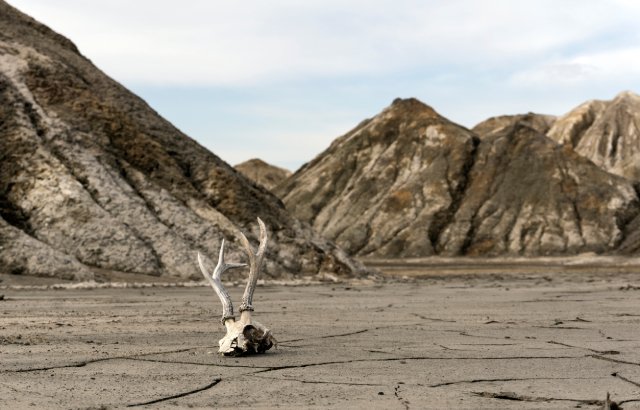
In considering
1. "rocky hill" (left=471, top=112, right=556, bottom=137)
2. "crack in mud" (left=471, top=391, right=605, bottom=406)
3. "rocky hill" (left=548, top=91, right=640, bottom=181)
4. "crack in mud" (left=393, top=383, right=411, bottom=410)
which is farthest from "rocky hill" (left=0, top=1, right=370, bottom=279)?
"rocky hill" (left=471, top=112, right=556, bottom=137)

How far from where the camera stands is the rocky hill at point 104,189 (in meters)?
26.4

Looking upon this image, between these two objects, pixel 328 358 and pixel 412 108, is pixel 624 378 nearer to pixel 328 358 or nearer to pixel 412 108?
pixel 328 358

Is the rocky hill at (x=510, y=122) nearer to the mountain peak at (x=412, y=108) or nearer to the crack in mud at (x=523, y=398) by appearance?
the mountain peak at (x=412, y=108)

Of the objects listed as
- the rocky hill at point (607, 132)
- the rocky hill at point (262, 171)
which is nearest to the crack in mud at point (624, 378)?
the rocky hill at point (607, 132)

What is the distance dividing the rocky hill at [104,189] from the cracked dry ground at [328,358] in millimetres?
8331

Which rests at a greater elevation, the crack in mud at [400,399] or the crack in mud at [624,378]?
the crack in mud at [400,399]

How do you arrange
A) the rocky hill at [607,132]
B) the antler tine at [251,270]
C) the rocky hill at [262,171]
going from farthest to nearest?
the rocky hill at [262,171] < the rocky hill at [607,132] < the antler tine at [251,270]

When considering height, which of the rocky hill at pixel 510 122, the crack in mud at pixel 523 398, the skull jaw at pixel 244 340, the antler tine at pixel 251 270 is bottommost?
the crack in mud at pixel 523 398

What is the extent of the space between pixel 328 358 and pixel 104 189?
20.0 metres

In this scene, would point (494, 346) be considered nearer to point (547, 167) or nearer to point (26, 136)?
point (26, 136)

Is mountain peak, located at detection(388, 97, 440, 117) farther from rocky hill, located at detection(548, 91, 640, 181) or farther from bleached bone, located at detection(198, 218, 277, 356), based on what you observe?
bleached bone, located at detection(198, 218, 277, 356)

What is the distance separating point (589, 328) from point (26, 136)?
20.5m

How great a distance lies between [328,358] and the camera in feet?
30.7

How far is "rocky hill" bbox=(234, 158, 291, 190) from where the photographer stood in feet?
460
